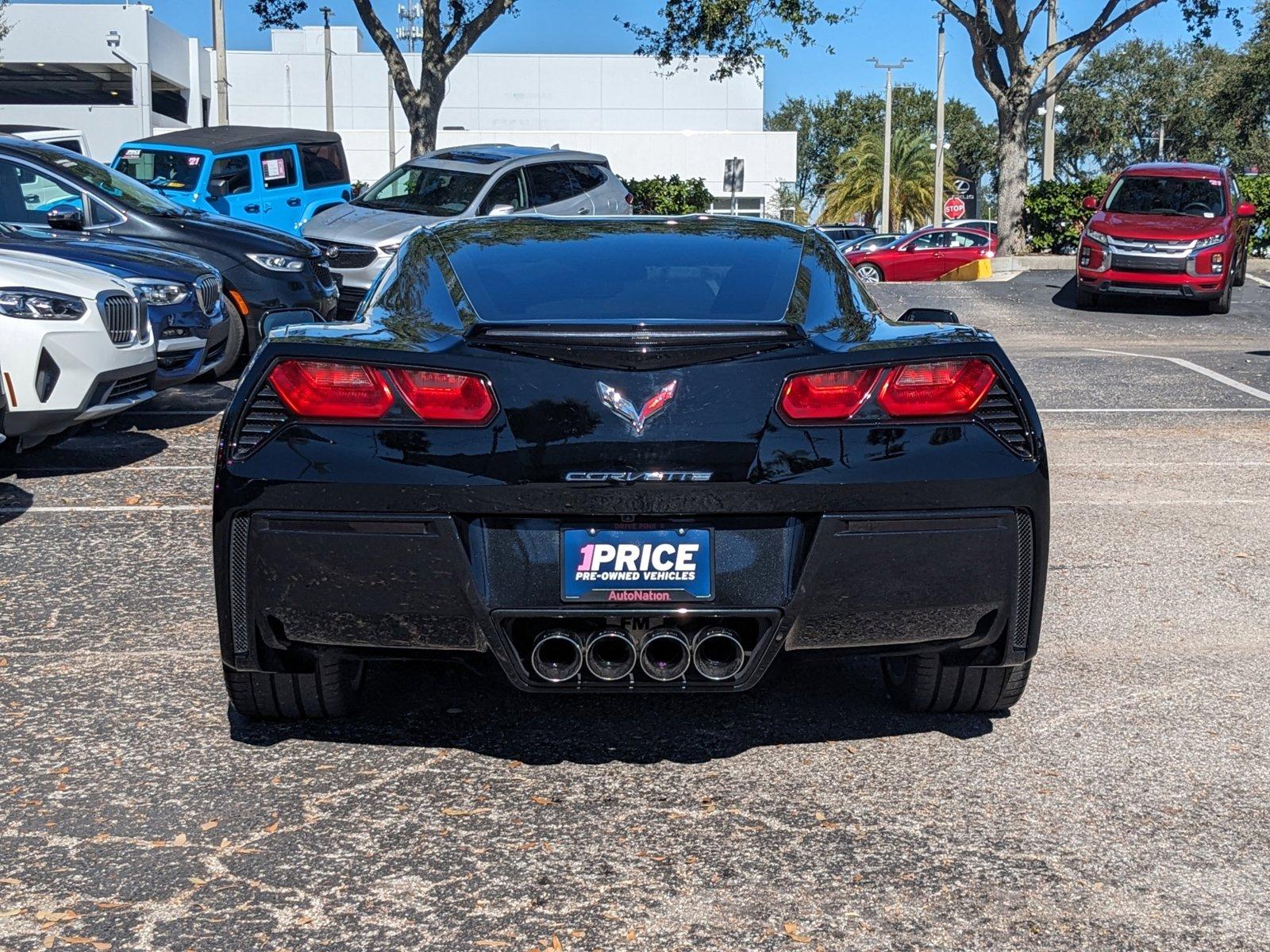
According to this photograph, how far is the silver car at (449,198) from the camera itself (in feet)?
51.8

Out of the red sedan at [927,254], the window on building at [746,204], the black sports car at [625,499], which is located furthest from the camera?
the window on building at [746,204]

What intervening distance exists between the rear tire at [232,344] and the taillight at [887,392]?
837 cm

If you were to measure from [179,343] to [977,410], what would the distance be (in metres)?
7.46

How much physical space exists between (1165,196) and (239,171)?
1223 cm

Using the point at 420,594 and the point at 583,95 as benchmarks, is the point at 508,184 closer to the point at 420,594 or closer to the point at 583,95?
the point at 420,594

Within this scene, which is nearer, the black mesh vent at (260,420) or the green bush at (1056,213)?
the black mesh vent at (260,420)

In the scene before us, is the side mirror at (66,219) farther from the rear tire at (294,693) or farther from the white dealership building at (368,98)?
the white dealership building at (368,98)

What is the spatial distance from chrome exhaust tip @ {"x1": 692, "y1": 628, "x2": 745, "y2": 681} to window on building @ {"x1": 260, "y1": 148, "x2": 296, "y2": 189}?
62.7 feet

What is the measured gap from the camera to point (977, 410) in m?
3.74

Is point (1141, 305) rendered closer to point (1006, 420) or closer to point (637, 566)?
point (1006, 420)

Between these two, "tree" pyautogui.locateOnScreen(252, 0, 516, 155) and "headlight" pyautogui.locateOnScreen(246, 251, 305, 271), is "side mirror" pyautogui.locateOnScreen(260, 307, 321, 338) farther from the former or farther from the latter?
"tree" pyautogui.locateOnScreen(252, 0, 516, 155)

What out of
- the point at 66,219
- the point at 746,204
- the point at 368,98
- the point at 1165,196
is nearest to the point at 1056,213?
the point at 1165,196

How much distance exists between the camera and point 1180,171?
21500mm

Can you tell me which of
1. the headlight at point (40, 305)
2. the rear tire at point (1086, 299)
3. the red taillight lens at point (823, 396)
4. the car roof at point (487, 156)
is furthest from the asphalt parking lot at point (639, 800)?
the rear tire at point (1086, 299)
